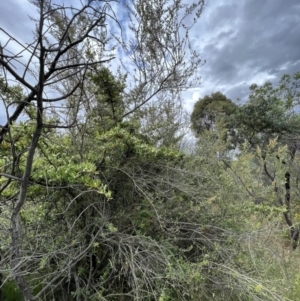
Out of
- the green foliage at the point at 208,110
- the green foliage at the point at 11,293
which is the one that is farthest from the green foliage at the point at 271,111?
the green foliage at the point at 11,293

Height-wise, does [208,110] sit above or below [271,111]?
above

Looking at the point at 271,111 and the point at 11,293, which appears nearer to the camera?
the point at 11,293

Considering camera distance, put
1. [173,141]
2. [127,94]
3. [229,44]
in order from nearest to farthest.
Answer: [127,94]
[173,141]
[229,44]

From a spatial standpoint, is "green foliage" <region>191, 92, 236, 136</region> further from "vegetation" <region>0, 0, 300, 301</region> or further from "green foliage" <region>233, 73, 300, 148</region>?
"vegetation" <region>0, 0, 300, 301</region>

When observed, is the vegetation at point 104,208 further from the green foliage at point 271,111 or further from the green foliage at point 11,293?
the green foliage at point 271,111

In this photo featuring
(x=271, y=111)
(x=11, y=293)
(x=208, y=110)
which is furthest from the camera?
(x=208, y=110)

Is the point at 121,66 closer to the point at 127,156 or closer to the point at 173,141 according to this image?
the point at 173,141

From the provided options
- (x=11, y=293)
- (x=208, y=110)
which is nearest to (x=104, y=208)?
(x=11, y=293)

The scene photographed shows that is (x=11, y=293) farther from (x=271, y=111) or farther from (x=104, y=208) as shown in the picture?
(x=271, y=111)

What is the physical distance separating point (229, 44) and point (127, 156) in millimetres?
4775

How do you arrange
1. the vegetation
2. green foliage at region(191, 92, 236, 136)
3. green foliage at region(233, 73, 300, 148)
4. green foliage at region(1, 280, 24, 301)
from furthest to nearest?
green foliage at region(191, 92, 236, 136), green foliage at region(233, 73, 300, 148), green foliage at region(1, 280, 24, 301), the vegetation

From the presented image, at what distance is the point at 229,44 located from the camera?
19.2 feet

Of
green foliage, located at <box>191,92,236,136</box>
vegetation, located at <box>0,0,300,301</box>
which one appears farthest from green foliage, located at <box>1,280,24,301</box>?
green foliage, located at <box>191,92,236,136</box>

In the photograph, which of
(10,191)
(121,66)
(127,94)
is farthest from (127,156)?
(121,66)
